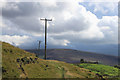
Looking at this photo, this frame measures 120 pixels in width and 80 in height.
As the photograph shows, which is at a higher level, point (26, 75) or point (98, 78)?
point (26, 75)

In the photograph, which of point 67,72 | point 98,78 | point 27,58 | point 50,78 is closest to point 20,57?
point 27,58

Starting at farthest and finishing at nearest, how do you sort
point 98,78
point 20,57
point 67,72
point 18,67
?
1. point 98,78
2. point 67,72
3. point 20,57
4. point 18,67

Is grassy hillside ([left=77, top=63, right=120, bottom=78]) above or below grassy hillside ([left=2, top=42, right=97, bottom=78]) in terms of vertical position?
below

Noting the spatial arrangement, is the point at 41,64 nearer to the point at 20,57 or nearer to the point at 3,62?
the point at 20,57

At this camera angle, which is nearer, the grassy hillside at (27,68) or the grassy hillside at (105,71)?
the grassy hillside at (27,68)

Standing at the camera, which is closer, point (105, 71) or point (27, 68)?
point (27, 68)

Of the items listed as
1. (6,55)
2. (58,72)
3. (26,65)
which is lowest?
(58,72)

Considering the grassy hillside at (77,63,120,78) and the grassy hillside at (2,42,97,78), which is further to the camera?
the grassy hillside at (77,63,120,78)

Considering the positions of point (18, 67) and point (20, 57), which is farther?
point (20, 57)

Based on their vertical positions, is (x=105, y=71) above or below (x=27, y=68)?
below

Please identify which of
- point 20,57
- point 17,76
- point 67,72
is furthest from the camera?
point 67,72

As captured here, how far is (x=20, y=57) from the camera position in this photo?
27625 millimetres

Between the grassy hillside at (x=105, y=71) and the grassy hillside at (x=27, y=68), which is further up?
the grassy hillside at (x=27, y=68)

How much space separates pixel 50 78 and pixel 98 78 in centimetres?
1218
